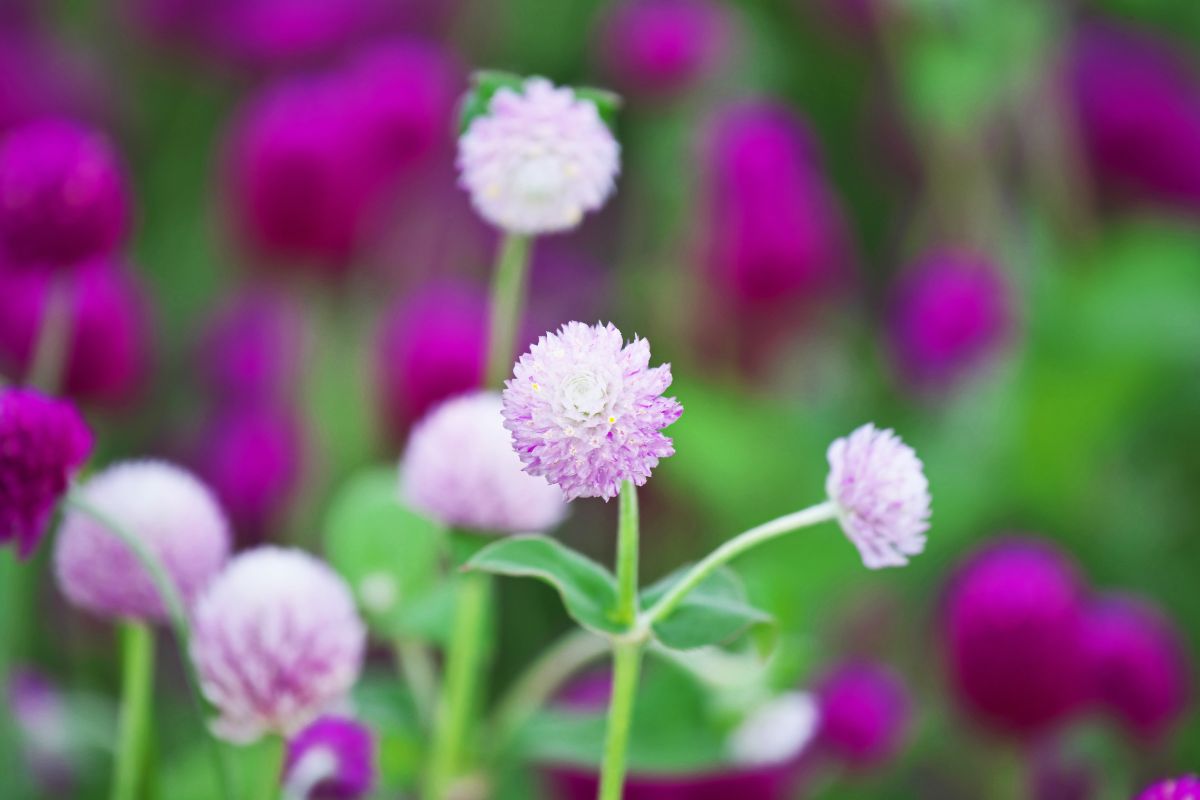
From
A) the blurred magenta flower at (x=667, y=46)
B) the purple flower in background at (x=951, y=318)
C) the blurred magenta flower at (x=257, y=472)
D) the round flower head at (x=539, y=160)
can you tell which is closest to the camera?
the round flower head at (x=539, y=160)

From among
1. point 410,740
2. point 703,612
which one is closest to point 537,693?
point 410,740

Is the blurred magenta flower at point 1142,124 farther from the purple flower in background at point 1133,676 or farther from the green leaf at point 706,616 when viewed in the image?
the green leaf at point 706,616

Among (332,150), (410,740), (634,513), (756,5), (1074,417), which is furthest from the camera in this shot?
(756,5)

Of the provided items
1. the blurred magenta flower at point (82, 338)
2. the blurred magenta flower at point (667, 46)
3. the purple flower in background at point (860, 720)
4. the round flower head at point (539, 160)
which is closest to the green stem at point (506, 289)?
the round flower head at point (539, 160)

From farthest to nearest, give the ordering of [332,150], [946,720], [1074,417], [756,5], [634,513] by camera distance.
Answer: [756,5]
[1074,417]
[332,150]
[946,720]
[634,513]

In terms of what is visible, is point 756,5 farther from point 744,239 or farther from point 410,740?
point 410,740

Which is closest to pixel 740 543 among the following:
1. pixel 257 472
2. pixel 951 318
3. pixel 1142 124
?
pixel 257 472
